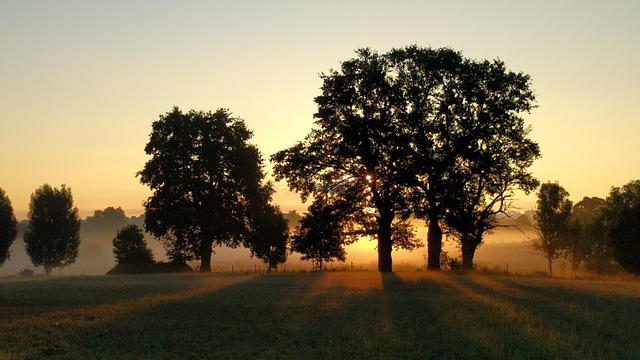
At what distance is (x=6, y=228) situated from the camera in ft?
287

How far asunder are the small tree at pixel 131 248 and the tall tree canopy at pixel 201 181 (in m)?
9.82

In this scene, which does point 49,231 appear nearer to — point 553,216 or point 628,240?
point 553,216

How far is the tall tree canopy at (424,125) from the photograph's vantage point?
49281mm

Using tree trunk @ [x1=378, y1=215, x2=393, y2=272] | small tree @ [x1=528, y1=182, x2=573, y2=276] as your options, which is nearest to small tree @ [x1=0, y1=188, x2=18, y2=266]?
tree trunk @ [x1=378, y1=215, x2=393, y2=272]

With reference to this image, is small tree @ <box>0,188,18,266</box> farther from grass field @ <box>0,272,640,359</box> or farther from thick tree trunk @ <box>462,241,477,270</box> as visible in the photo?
thick tree trunk @ <box>462,241,477,270</box>

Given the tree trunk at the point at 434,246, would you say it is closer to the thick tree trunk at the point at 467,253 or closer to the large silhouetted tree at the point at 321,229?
the thick tree trunk at the point at 467,253

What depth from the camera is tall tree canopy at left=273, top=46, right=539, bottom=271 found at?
49.3 m

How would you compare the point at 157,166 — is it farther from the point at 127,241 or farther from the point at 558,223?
the point at 558,223

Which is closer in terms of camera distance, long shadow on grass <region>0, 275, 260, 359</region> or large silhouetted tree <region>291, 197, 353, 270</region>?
long shadow on grass <region>0, 275, 260, 359</region>

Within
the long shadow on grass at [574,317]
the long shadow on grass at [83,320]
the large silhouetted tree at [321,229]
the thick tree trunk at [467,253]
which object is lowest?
the long shadow on grass at [574,317]

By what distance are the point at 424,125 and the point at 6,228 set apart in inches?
2822

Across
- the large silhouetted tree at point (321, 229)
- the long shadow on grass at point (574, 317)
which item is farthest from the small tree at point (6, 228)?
the long shadow on grass at point (574, 317)

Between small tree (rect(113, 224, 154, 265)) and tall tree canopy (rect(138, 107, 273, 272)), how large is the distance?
9817 millimetres

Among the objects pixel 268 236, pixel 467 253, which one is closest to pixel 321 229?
pixel 467 253
